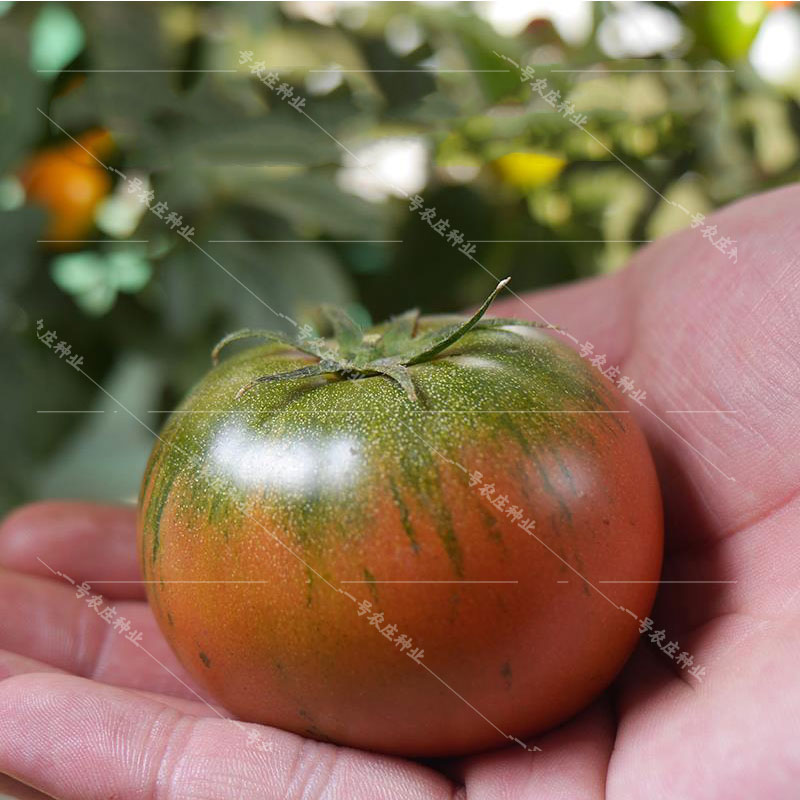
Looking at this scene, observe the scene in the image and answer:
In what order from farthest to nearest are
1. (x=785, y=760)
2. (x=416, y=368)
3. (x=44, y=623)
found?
(x=44, y=623)
(x=416, y=368)
(x=785, y=760)

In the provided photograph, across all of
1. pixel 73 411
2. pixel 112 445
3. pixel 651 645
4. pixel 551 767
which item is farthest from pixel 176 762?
pixel 112 445

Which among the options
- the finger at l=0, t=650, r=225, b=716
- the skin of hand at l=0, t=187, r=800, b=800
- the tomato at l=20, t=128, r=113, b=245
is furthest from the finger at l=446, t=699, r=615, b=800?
the tomato at l=20, t=128, r=113, b=245

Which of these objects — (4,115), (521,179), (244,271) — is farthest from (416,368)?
(521,179)

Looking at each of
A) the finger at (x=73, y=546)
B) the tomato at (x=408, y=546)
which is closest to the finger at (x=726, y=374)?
the tomato at (x=408, y=546)

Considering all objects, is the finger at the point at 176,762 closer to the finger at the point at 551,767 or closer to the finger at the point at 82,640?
the finger at the point at 551,767

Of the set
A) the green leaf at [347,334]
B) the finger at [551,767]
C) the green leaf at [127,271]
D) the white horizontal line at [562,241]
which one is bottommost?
the green leaf at [127,271]

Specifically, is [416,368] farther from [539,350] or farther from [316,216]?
[316,216]

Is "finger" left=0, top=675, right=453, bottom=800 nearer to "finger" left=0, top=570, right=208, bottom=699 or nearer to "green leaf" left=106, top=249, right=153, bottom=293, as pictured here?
"finger" left=0, top=570, right=208, bottom=699
